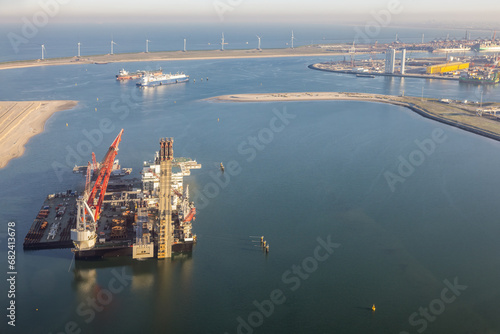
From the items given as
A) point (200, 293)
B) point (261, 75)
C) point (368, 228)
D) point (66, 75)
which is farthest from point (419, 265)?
point (66, 75)

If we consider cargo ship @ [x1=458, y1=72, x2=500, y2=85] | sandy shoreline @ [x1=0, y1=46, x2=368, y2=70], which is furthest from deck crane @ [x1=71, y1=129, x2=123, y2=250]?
sandy shoreline @ [x1=0, y1=46, x2=368, y2=70]

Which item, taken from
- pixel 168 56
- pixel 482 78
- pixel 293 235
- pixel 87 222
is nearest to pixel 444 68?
pixel 482 78

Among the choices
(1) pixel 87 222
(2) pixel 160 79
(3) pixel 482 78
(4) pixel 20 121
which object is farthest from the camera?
(2) pixel 160 79

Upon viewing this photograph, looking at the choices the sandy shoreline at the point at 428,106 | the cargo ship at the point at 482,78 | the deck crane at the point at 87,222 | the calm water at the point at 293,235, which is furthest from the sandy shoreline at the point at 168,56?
the deck crane at the point at 87,222

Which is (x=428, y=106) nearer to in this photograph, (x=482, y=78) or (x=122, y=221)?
(x=482, y=78)

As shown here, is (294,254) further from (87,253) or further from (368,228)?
(87,253)
